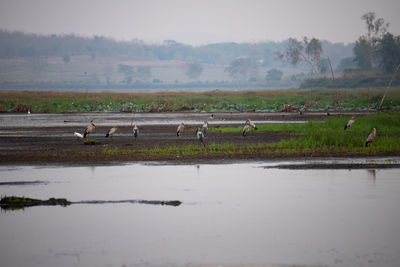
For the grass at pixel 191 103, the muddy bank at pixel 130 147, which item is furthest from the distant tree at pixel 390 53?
the muddy bank at pixel 130 147

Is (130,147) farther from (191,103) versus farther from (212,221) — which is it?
(191,103)

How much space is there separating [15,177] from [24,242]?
789 centimetres

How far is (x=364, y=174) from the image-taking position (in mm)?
18844

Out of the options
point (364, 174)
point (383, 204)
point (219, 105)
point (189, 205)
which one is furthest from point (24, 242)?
point (219, 105)

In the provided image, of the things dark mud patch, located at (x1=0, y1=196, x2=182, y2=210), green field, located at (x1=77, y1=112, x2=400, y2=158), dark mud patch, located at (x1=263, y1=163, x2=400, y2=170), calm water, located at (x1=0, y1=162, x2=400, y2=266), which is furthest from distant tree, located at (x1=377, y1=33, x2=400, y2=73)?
dark mud patch, located at (x1=0, y1=196, x2=182, y2=210)

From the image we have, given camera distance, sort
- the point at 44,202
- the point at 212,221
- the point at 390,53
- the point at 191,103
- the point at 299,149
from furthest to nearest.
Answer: the point at 390,53
the point at 191,103
the point at 299,149
the point at 44,202
the point at 212,221

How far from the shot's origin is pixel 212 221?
12.9 m

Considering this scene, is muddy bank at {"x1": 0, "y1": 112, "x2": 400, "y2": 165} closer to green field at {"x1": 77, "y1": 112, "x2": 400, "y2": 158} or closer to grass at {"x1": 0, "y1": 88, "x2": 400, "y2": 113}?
green field at {"x1": 77, "y1": 112, "x2": 400, "y2": 158}

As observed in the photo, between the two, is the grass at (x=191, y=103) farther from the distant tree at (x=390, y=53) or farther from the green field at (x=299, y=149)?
the distant tree at (x=390, y=53)

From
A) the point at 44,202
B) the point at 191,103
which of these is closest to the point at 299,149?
the point at 44,202

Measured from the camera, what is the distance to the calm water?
10.4m

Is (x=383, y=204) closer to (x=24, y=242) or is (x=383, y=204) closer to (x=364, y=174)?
(x=364, y=174)

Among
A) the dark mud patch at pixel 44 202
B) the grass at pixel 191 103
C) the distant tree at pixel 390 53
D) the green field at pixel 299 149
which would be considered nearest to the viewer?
the dark mud patch at pixel 44 202

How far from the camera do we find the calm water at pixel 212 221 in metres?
10.4
